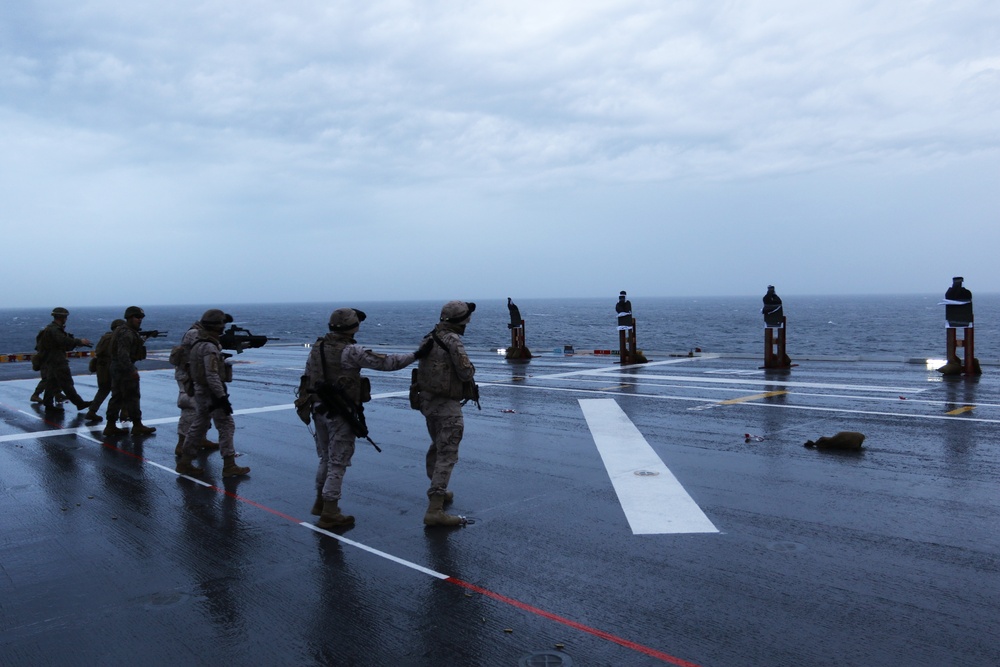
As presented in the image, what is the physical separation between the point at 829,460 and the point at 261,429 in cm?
836

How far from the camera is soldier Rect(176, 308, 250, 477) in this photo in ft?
28.4

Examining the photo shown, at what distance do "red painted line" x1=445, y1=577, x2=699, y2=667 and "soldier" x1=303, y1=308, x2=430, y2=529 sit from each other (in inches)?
69.4

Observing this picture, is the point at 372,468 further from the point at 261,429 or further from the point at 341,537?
the point at 261,429

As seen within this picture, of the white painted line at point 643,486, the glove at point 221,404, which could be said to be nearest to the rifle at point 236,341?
the glove at point 221,404

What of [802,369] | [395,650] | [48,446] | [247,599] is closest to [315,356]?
[247,599]

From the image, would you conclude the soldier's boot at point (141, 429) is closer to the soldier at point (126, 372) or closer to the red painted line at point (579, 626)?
the soldier at point (126, 372)

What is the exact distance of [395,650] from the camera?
410 centimetres

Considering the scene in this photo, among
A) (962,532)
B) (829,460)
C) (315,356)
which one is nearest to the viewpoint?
(962,532)

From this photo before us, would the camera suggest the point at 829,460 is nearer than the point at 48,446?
Yes

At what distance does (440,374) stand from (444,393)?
0.17 metres

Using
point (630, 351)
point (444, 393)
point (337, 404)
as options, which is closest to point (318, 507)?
point (337, 404)

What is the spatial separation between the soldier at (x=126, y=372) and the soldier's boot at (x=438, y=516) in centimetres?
703

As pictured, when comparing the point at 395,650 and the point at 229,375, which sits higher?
the point at 229,375

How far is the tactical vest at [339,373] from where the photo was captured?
6586mm
